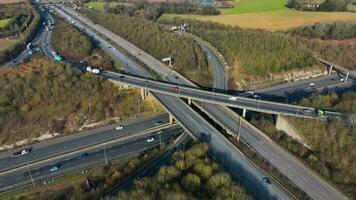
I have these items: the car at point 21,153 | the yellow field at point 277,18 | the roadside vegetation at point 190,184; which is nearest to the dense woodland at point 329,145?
the roadside vegetation at point 190,184

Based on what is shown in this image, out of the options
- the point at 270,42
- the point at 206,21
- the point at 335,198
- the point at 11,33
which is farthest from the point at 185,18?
the point at 335,198

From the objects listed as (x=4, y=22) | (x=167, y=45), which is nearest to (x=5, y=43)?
(x=4, y=22)

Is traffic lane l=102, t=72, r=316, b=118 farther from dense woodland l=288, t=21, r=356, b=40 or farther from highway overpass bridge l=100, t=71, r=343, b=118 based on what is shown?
dense woodland l=288, t=21, r=356, b=40

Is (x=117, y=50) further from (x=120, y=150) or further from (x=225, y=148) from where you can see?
(x=225, y=148)

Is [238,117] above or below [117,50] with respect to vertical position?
below

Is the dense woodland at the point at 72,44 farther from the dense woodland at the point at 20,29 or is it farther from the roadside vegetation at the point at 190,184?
the roadside vegetation at the point at 190,184

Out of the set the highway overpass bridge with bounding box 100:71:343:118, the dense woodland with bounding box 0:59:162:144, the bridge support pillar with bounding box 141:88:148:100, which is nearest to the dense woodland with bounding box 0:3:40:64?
the dense woodland with bounding box 0:59:162:144
